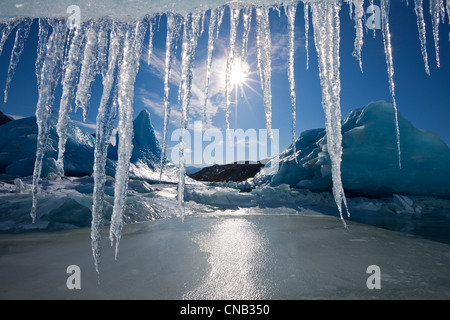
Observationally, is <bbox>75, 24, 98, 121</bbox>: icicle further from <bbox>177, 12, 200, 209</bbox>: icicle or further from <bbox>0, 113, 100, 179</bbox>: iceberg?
<bbox>0, 113, 100, 179</bbox>: iceberg

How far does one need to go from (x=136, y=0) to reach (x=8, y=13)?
6.09 ft

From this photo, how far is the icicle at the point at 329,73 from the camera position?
8.72ft

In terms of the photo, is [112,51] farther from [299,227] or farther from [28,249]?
[299,227]

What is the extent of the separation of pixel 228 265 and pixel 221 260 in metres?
0.15

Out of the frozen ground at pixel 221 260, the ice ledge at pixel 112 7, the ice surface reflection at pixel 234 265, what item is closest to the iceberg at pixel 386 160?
the frozen ground at pixel 221 260

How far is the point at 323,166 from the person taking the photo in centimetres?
803

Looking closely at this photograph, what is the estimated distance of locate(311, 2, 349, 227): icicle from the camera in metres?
2.66

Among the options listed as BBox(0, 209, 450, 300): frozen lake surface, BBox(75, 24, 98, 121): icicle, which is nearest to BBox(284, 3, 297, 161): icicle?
BBox(0, 209, 450, 300): frozen lake surface

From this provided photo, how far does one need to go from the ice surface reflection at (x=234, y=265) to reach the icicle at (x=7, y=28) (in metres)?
3.92

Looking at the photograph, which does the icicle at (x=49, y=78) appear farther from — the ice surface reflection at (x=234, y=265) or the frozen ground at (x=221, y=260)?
the ice surface reflection at (x=234, y=265)

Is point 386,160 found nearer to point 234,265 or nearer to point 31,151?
point 234,265

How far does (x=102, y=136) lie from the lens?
2.12 m

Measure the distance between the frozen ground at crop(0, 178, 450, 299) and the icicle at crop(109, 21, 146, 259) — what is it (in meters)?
0.45
